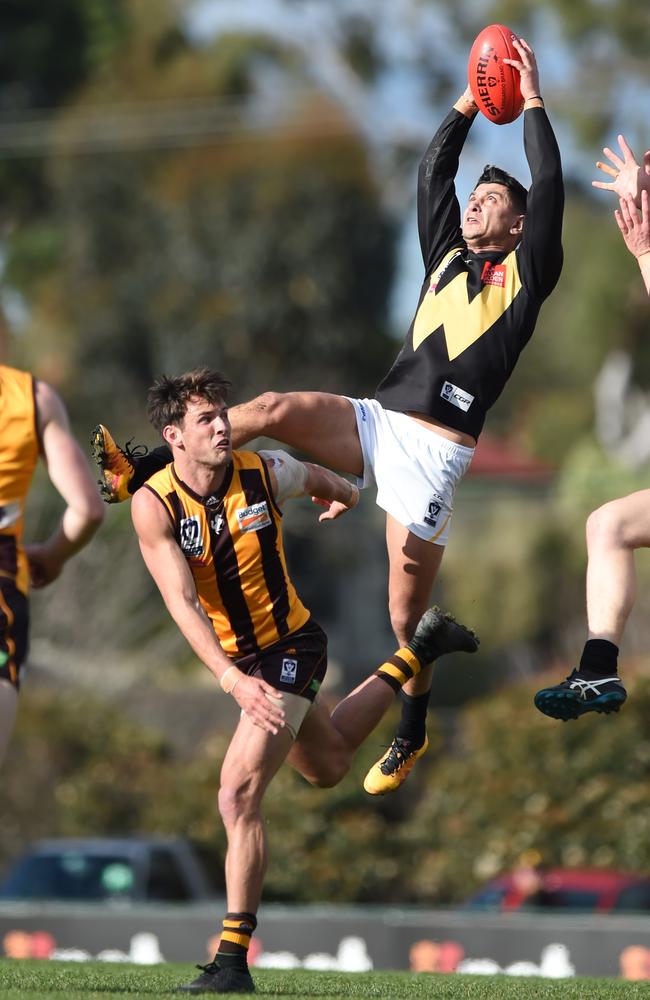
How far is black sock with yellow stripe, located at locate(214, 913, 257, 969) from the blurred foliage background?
1552cm

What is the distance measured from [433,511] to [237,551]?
1.27m

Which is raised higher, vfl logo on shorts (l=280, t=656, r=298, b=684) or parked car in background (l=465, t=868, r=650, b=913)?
vfl logo on shorts (l=280, t=656, r=298, b=684)

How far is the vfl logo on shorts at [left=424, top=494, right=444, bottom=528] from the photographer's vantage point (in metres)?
8.91

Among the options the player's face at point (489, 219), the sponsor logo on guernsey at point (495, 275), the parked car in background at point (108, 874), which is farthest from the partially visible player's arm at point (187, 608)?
the parked car in background at point (108, 874)

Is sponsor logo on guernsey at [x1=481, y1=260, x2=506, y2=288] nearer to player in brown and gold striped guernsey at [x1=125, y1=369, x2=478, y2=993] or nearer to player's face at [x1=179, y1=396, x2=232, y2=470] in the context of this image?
player in brown and gold striped guernsey at [x1=125, y1=369, x2=478, y2=993]

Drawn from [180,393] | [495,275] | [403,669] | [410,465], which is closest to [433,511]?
[410,465]

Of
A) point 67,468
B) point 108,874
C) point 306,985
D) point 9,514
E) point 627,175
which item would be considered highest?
point 627,175

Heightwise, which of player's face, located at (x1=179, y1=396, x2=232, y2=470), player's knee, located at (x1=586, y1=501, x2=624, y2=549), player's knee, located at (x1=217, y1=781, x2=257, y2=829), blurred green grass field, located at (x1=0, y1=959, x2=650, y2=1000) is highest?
player's face, located at (x1=179, y1=396, x2=232, y2=470)

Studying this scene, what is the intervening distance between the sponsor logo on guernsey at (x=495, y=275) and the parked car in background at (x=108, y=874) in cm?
983

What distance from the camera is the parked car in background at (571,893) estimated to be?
15625 millimetres

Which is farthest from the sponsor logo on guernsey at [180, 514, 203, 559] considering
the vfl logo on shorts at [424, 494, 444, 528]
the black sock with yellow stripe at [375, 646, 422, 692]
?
the black sock with yellow stripe at [375, 646, 422, 692]

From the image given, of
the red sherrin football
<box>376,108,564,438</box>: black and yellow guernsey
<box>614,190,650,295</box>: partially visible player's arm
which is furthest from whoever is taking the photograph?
the red sherrin football

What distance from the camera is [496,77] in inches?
355

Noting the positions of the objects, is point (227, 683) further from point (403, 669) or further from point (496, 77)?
point (496, 77)
